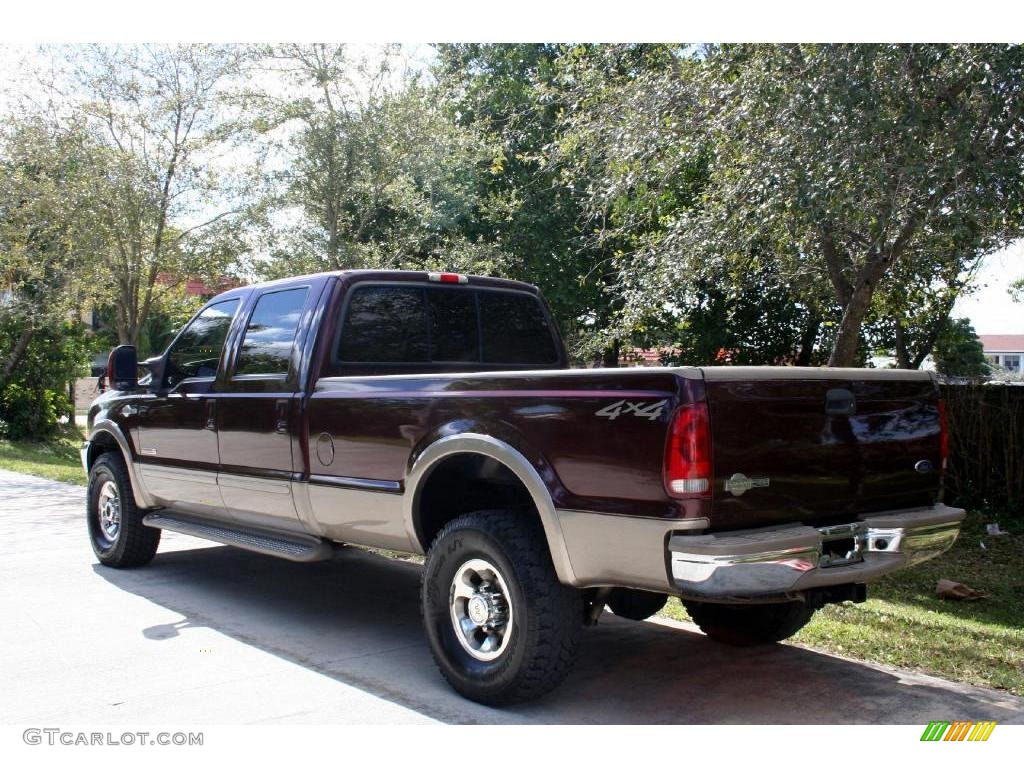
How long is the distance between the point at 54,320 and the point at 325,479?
1514 cm

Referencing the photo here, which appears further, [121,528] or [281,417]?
[121,528]

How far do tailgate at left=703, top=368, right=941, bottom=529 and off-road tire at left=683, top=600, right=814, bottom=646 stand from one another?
1004 mm

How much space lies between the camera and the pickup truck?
3922mm

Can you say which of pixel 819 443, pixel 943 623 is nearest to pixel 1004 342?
pixel 943 623

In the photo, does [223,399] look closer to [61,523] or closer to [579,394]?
[579,394]

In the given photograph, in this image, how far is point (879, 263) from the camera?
28.2 ft

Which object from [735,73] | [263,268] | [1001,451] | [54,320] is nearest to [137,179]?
[263,268]

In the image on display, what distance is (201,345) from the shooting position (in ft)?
23.0

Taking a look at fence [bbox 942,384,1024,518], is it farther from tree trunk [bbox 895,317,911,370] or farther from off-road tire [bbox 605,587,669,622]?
off-road tire [bbox 605,587,669,622]

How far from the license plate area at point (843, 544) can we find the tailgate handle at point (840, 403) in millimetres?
482

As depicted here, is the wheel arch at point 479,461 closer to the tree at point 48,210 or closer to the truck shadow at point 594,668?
the truck shadow at point 594,668

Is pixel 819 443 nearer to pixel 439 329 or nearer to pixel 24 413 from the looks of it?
pixel 439 329

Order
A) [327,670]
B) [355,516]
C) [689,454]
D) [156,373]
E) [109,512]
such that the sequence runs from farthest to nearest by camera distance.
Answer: [109,512]
[156,373]
[355,516]
[327,670]
[689,454]

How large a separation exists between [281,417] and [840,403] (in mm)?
3112
